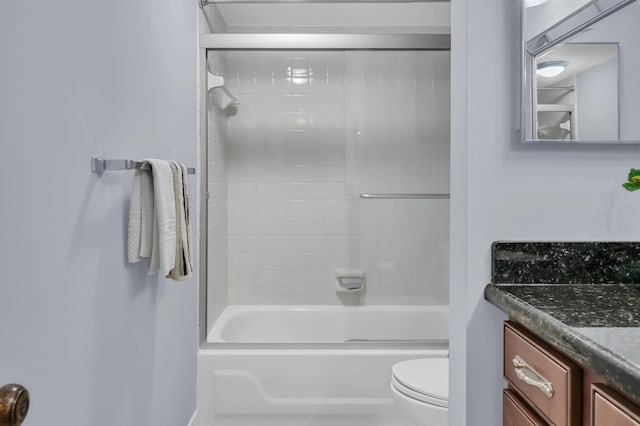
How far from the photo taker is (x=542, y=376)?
38.8 inches

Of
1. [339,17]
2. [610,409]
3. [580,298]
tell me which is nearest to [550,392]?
[610,409]

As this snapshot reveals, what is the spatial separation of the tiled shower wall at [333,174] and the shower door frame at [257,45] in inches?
3.0

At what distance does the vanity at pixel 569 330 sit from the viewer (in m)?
0.77

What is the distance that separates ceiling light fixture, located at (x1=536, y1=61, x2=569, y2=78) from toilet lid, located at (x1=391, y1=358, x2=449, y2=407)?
1.19 m

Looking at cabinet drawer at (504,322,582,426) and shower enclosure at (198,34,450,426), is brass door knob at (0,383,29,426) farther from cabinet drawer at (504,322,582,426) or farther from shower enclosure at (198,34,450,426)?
shower enclosure at (198,34,450,426)

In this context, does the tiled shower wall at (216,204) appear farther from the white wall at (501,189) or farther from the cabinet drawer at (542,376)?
the cabinet drawer at (542,376)

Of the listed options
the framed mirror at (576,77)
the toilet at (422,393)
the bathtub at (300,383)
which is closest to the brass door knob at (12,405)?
the framed mirror at (576,77)

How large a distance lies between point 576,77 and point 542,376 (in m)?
0.77

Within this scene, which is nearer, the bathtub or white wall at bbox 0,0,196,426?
white wall at bbox 0,0,196,426

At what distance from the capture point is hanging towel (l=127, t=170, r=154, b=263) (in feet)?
4.91

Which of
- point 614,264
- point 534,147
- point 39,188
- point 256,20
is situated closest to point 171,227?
point 39,188

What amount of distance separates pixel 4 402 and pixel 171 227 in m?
0.87

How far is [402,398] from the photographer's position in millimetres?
1983

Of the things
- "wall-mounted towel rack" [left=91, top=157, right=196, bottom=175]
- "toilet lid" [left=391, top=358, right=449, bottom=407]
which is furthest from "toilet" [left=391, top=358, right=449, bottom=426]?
"wall-mounted towel rack" [left=91, top=157, right=196, bottom=175]
